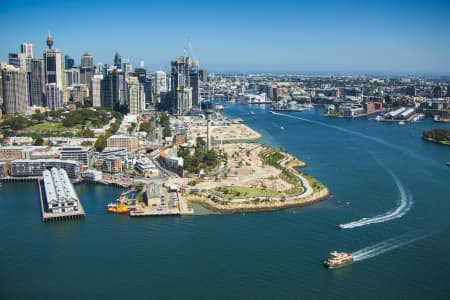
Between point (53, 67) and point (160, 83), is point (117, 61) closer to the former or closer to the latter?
point (160, 83)

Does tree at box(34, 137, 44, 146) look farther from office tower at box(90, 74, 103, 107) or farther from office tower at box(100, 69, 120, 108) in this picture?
office tower at box(90, 74, 103, 107)

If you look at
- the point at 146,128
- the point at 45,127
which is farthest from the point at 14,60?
the point at 146,128

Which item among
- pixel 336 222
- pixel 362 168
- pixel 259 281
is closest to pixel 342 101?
pixel 362 168

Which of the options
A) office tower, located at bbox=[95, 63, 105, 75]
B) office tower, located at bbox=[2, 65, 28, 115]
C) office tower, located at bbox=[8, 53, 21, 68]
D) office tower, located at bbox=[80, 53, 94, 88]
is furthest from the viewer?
office tower, located at bbox=[95, 63, 105, 75]

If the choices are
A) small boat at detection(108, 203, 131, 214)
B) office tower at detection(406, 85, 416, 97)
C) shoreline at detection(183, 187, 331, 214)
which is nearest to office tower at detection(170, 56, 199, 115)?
shoreline at detection(183, 187, 331, 214)

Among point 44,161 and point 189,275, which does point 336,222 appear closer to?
point 189,275

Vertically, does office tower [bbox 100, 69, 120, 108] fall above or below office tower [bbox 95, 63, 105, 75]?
below
